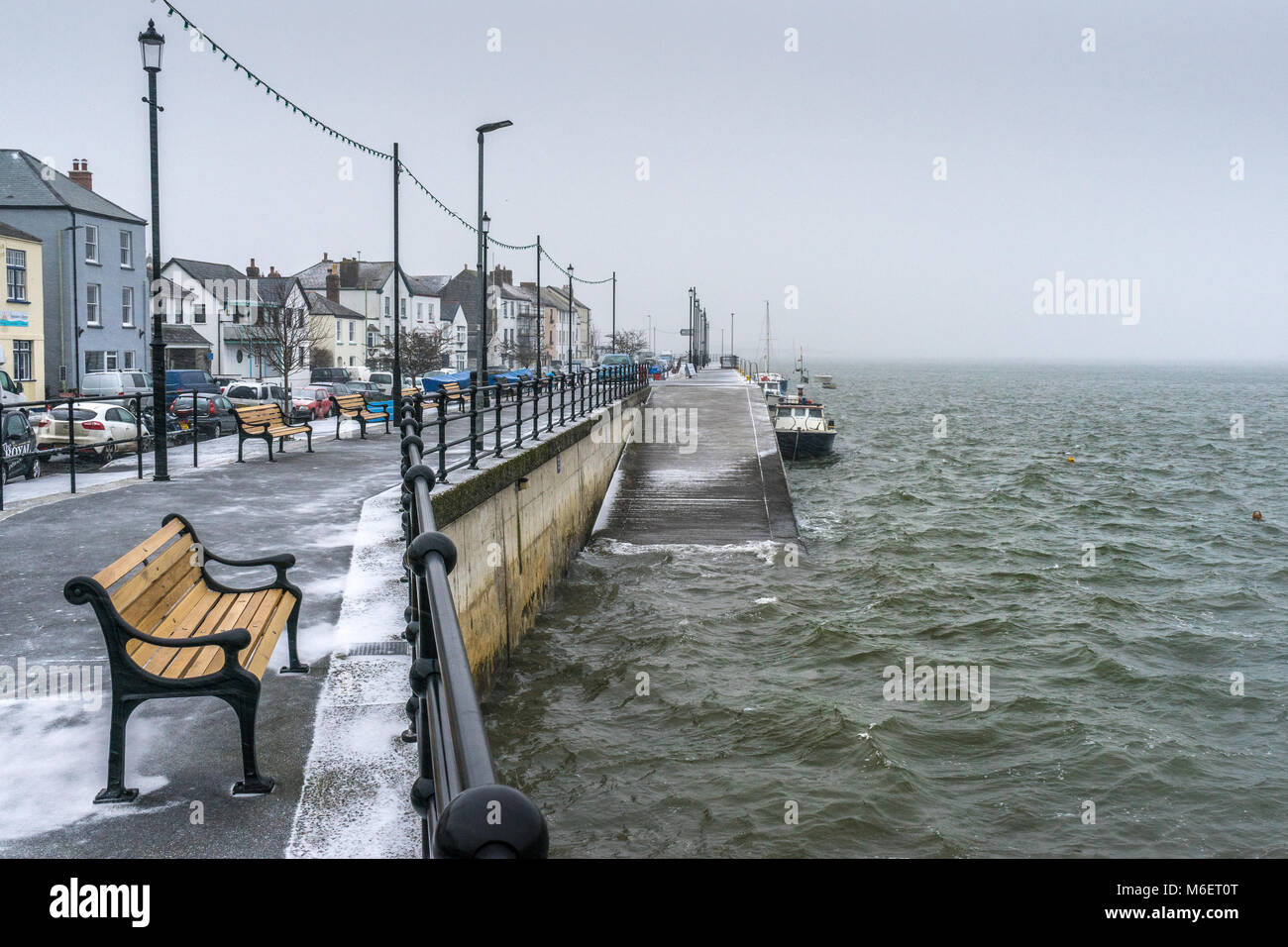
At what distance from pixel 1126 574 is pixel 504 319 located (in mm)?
92272

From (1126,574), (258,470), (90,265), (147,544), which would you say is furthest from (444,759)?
(90,265)

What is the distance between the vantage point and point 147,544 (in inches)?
227

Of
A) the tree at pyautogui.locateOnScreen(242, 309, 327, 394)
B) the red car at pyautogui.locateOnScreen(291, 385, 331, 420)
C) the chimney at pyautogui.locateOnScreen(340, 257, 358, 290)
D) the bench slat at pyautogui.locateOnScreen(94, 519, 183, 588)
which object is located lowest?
the bench slat at pyautogui.locateOnScreen(94, 519, 183, 588)

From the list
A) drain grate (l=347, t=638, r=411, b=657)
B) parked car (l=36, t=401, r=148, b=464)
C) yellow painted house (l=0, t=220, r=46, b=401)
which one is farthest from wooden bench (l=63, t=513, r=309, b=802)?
yellow painted house (l=0, t=220, r=46, b=401)

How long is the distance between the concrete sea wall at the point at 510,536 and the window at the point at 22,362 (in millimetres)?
25048

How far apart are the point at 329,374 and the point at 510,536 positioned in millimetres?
45467

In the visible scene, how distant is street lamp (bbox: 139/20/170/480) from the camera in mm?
13508

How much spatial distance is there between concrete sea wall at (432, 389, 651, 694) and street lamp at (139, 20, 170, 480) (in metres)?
4.45

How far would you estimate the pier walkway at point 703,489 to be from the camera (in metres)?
23.2

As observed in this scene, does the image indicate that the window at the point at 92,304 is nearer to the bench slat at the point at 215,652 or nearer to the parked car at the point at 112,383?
the parked car at the point at 112,383

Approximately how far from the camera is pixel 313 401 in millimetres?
34000

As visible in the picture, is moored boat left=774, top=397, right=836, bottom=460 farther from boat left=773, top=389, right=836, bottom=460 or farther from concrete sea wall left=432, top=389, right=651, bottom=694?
concrete sea wall left=432, top=389, right=651, bottom=694
